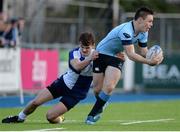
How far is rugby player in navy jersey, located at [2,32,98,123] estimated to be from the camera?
47.9 feet

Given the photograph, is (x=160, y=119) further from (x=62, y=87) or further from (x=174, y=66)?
(x=174, y=66)

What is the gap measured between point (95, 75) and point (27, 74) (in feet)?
37.8

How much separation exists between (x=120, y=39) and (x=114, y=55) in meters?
0.34

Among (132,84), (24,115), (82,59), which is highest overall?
(82,59)

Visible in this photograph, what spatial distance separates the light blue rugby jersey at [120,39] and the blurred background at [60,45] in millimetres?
9971

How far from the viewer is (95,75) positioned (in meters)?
14.6

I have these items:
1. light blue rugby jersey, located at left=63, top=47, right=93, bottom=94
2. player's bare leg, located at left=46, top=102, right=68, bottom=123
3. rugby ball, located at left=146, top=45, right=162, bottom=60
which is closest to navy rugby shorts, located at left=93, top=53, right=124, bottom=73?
light blue rugby jersey, located at left=63, top=47, right=93, bottom=94

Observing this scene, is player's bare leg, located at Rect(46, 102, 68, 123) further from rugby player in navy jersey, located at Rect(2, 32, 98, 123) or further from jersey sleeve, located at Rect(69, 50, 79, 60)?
jersey sleeve, located at Rect(69, 50, 79, 60)

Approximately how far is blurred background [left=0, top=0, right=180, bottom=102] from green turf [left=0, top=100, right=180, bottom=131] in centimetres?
425

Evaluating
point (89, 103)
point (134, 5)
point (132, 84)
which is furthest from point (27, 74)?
point (134, 5)

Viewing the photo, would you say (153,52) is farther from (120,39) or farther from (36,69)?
(36,69)

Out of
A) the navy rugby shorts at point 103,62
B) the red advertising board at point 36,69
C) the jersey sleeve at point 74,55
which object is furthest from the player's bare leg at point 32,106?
the red advertising board at point 36,69

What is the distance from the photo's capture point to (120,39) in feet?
47.1

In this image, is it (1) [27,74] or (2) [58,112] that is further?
(1) [27,74]
